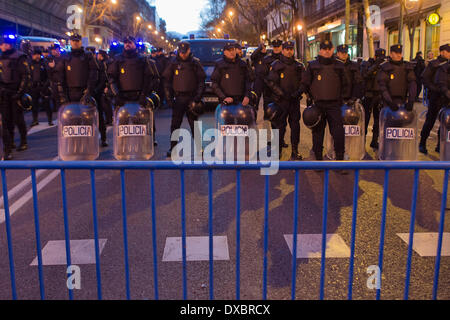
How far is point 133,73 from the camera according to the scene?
354 inches

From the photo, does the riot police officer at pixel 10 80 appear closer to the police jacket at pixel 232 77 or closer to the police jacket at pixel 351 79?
the police jacket at pixel 232 77

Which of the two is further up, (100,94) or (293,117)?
(100,94)

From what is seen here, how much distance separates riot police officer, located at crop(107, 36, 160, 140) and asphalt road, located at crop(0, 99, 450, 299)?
5.90 ft

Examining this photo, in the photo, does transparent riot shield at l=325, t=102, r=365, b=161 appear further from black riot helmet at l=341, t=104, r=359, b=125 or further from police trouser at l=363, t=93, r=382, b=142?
police trouser at l=363, t=93, r=382, b=142

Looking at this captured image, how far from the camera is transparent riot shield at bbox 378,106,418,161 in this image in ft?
26.4

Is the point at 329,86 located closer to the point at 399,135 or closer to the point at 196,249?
the point at 399,135

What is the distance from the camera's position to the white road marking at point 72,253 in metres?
4.32

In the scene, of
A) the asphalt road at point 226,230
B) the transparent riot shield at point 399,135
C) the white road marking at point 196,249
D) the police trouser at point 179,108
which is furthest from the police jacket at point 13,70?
the transparent riot shield at point 399,135

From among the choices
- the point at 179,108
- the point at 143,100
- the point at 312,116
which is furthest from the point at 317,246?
the point at 179,108

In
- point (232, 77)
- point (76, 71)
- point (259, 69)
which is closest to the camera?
point (232, 77)

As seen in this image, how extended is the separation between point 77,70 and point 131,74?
1.04 m

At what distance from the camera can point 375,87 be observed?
9.90 m

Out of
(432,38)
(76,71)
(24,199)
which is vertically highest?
(432,38)

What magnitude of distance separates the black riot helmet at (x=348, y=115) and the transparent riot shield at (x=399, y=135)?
47cm
